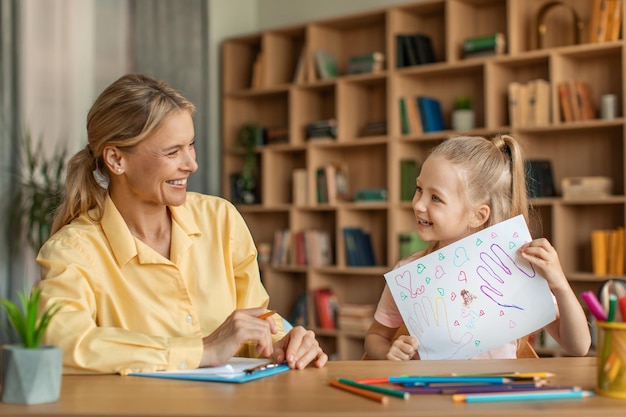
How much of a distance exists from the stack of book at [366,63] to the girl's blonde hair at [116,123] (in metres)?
3.25

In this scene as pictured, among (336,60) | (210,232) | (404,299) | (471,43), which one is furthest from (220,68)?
(404,299)

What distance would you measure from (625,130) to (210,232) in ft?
9.38

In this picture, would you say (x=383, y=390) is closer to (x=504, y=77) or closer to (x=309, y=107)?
(x=504, y=77)

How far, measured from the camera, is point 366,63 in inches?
199

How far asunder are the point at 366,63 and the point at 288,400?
13.4 ft

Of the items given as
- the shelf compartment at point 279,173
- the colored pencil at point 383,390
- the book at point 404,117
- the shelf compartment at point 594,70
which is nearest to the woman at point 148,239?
the colored pencil at point 383,390

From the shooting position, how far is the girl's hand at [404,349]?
1.61 m

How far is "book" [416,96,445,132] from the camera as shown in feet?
15.7

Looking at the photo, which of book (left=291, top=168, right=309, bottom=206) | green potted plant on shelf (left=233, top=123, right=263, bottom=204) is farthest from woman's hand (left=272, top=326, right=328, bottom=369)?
green potted plant on shelf (left=233, top=123, right=263, bottom=204)

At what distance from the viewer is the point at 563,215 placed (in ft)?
14.3

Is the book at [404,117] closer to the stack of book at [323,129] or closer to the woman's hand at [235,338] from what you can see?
the stack of book at [323,129]

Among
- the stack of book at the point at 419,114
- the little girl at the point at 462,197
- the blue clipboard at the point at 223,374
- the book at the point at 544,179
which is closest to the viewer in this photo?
the blue clipboard at the point at 223,374

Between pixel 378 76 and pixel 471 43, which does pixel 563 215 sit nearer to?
pixel 471 43

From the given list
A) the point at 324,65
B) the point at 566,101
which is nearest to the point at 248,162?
the point at 324,65
